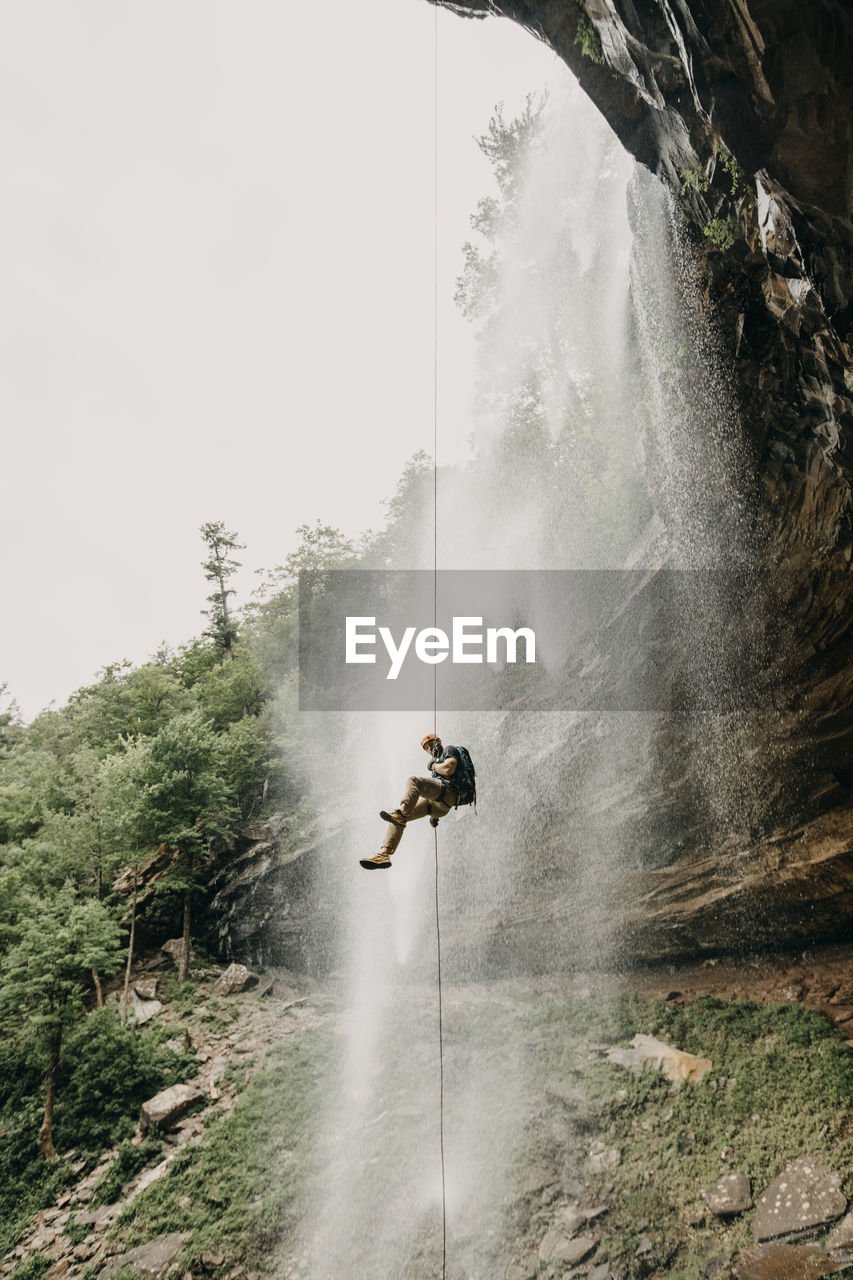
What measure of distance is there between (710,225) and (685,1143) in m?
13.3

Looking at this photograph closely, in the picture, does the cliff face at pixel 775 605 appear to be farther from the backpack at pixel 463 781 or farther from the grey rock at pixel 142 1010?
the backpack at pixel 463 781

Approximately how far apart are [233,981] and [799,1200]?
Result: 11459 mm

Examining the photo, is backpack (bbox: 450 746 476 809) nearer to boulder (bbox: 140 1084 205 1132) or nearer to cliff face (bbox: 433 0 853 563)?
cliff face (bbox: 433 0 853 563)

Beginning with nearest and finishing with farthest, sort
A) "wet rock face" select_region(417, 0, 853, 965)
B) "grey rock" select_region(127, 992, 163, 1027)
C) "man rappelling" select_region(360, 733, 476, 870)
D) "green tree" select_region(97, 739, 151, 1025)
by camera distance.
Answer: "wet rock face" select_region(417, 0, 853, 965) → "man rappelling" select_region(360, 733, 476, 870) → "grey rock" select_region(127, 992, 163, 1027) → "green tree" select_region(97, 739, 151, 1025)

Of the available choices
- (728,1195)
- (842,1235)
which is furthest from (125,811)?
(842,1235)

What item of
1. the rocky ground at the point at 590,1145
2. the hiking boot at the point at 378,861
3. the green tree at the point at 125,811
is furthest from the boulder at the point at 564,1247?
the green tree at the point at 125,811

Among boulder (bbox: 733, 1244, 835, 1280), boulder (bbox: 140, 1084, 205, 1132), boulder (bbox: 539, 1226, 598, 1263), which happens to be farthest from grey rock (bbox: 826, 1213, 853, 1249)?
boulder (bbox: 140, 1084, 205, 1132)

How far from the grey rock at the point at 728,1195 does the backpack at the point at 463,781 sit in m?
7.00

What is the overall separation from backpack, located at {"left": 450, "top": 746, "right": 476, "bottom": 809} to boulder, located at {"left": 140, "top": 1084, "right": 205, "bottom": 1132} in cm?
923

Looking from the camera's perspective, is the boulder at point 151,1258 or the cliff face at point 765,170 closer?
the cliff face at point 765,170

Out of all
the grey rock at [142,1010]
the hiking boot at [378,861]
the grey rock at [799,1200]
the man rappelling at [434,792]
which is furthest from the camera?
the grey rock at [142,1010]

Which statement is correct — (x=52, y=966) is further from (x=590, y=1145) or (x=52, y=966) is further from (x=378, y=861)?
(x=590, y=1145)

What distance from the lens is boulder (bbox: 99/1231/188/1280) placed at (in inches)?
318

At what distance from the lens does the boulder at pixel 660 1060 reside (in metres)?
9.83
